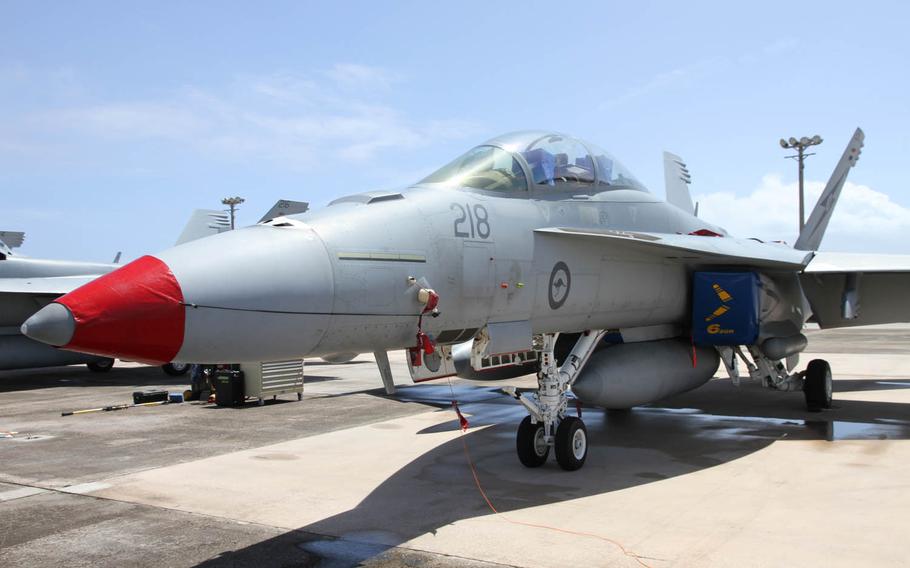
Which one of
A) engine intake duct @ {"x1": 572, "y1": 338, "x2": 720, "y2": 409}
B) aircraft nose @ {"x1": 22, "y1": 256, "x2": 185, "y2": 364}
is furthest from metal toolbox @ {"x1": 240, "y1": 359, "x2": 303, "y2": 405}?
aircraft nose @ {"x1": 22, "y1": 256, "x2": 185, "y2": 364}

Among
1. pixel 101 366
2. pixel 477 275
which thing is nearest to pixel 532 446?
pixel 477 275

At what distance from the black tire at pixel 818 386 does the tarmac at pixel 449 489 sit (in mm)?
308

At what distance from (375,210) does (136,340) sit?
2016 millimetres

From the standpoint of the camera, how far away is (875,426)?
9.43m

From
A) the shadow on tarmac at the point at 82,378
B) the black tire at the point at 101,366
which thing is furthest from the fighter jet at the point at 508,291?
the black tire at the point at 101,366

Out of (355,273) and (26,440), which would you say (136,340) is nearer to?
(355,273)

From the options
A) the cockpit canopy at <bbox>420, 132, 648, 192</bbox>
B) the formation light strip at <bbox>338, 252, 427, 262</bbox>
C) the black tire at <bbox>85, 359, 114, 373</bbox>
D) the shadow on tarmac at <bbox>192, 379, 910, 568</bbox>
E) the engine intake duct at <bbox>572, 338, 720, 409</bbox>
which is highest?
the cockpit canopy at <bbox>420, 132, 648, 192</bbox>

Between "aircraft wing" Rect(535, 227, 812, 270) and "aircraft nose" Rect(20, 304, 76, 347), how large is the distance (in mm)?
3957

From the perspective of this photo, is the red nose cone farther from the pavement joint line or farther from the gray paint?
the gray paint

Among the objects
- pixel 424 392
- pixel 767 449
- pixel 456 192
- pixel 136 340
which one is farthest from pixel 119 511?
pixel 424 392

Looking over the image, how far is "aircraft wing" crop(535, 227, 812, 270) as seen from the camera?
684cm

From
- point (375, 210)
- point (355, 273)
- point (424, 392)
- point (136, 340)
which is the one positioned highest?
point (375, 210)

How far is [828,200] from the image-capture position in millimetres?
13961

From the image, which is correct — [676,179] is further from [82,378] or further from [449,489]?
[82,378]
